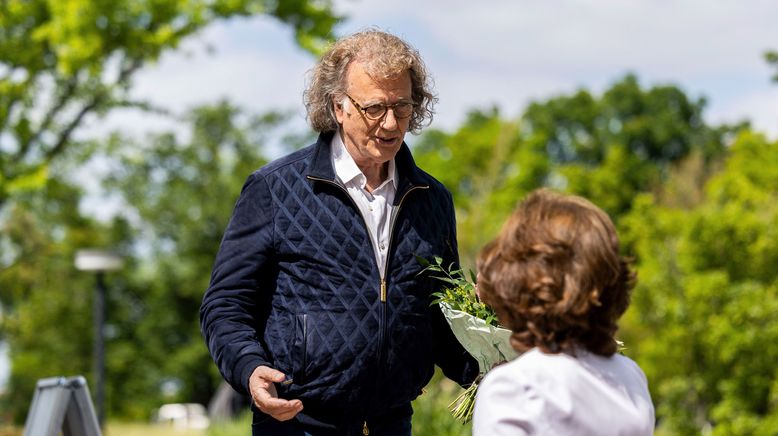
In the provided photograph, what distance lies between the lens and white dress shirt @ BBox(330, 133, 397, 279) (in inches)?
139

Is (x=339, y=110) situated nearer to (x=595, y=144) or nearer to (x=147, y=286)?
(x=147, y=286)

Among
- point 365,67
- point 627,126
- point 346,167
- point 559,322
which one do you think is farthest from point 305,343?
point 627,126

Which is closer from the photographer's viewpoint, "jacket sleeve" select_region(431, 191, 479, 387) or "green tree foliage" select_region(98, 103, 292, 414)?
"jacket sleeve" select_region(431, 191, 479, 387)

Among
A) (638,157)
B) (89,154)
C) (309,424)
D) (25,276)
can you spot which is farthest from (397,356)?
(638,157)

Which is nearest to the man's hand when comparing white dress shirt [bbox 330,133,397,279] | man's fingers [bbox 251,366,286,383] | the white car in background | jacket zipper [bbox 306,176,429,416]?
man's fingers [bbox 251,366,286,383]

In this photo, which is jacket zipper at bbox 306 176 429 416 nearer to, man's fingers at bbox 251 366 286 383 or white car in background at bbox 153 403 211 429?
man's fingers at bbox 251 366 286 383

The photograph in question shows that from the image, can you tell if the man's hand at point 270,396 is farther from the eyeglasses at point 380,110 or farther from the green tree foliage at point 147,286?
the green tree foliage at point 147,286

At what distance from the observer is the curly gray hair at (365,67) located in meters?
3.57

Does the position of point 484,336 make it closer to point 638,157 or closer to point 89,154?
point 89,154

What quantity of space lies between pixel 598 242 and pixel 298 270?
1285mm

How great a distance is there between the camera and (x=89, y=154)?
1762cm

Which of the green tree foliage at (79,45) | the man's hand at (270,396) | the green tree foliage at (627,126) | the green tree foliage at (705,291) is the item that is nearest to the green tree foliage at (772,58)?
the green tree foliage at (705,291)

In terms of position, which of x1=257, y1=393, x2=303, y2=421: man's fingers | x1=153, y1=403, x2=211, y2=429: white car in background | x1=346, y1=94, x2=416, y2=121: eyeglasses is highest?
x1=346, y1=94, x2=416, y2=121: eyeglasses

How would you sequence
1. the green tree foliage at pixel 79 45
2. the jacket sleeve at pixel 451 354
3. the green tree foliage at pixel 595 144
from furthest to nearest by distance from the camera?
the green tree foliage at pixel 595 144 < the green tree foliage at pixel 79 45 < the jacket sleeve at pixel 451 354
